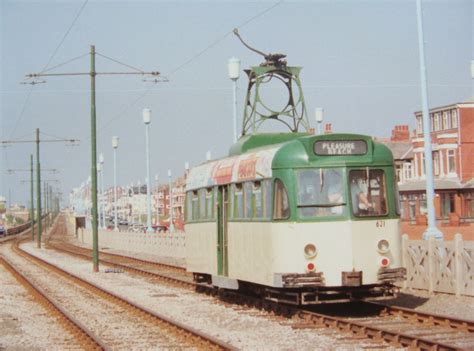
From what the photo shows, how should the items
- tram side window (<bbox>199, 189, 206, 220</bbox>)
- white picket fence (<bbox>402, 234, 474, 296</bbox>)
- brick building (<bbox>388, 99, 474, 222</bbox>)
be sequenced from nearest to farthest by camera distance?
white picket fence (<bbox>402, 234, 474, 296</bbox>)
tram side window (<bbox>199, 189, 206, 220</bbox>)
brick building (<bbox>388, 99, 474, 222</bbox>)

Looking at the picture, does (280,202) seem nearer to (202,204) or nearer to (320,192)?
(320,192)

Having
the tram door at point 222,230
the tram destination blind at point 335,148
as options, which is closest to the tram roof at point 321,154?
the tram destination blind at point 335,148

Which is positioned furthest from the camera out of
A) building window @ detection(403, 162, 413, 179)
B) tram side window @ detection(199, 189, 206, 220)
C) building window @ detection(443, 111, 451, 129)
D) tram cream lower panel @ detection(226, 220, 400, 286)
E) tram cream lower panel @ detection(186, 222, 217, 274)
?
building window @ detection(403, 162, 413, 179)

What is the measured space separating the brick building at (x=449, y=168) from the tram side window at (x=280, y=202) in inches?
2094

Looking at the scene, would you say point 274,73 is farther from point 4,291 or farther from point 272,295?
point 4,291

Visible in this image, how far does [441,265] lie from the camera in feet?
62.5

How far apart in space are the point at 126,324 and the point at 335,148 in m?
4.86

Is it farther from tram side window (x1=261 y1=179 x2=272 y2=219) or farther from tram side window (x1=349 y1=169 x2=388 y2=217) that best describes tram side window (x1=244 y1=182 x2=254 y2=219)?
tram side window (x1=349 y1=169 x2=388 y2=217)

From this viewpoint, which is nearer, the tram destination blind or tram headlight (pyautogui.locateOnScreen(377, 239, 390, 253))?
tram headlight (pyautogui.locateOnScreen(377, 239, 390, 253))

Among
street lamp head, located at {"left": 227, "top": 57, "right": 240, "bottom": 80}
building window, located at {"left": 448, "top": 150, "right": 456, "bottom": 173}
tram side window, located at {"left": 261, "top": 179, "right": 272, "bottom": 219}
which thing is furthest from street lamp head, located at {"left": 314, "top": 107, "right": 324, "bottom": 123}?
building window, located at {"left": 448, "top": 150, "right": 456, "bottom": 173}

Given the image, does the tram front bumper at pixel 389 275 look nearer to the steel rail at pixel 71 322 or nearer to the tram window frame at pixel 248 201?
the tram window frame at pixel 248 201

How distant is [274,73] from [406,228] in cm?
3298

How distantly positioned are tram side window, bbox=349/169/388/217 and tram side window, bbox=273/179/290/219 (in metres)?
1.14

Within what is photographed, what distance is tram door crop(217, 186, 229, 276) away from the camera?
1947cm
